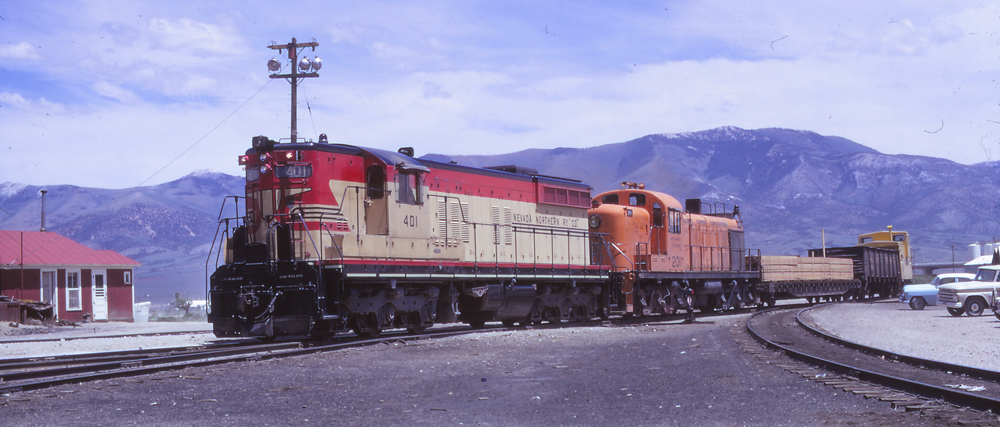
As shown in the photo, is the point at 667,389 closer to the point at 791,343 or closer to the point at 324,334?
the point at 791,343

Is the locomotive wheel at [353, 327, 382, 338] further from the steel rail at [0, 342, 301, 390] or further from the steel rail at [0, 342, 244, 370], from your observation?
the steel rail at [0, 342, 244, 370]

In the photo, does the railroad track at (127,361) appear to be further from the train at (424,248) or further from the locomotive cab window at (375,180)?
the locomotive cab window at (375,180)

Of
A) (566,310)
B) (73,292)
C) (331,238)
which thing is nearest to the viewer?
(331,238)

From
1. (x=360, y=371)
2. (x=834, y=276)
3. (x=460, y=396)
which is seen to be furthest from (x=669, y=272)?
(x=834, y=276)

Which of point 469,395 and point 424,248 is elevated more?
point 424,248

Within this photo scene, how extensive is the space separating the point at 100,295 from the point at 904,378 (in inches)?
1272

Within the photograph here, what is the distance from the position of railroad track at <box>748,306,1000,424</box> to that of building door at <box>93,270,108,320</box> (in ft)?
92.0

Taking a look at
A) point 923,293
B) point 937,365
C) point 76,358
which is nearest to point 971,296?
point 923,293

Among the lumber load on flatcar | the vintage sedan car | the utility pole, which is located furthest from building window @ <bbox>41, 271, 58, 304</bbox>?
the vintage sedan car

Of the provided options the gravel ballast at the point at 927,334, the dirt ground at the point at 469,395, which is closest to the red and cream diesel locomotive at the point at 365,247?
the dirt ground at the point at 469,395

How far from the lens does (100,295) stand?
34.4m

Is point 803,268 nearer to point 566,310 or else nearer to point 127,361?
point 566,310

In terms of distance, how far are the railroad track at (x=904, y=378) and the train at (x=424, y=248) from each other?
20.1 ft

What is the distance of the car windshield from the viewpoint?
2545cm
